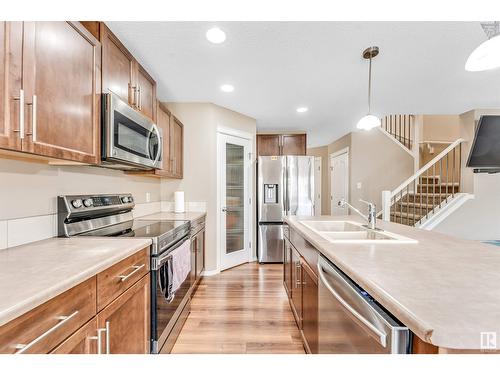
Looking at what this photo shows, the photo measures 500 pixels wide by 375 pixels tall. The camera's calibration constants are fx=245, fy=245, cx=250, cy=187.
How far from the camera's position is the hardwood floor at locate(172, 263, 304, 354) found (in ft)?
6.09

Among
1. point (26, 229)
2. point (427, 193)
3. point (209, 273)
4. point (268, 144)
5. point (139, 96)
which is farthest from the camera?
point (268, 144)

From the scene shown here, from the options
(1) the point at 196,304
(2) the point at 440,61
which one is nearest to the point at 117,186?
(1) the point at 196,304

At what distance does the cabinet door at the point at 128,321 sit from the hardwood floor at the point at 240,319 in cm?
58

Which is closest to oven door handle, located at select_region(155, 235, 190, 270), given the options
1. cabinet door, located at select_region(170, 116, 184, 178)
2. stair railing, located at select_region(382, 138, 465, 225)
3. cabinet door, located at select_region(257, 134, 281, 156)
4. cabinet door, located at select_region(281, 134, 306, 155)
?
cabinet door, located at select_region(170, 116, 184, 178)

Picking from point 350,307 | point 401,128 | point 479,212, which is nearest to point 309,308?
point 350,307

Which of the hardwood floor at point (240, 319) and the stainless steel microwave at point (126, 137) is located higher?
the stainless steel microwave at point (126, 137)

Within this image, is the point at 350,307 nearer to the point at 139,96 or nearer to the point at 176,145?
the point at 139,96

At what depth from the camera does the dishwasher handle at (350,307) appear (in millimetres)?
688

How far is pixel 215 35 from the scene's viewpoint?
1899 mm

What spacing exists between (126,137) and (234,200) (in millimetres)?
2304

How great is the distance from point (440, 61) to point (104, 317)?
10.8 feet

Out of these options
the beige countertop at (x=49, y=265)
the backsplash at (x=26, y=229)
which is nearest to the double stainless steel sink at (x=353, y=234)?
the beige countertop at (x=49, y=265)

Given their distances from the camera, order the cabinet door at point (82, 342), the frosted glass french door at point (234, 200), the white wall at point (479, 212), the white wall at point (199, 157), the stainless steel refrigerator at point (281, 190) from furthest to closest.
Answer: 1. the stainless steel refrigerator at point (281, 190)
2. the white wall at point (479, 212)
3. the frosted glass french door at point (234, 200)
4. the white wall at point (199, 157)
5. the cabinet door at point (82, 342)

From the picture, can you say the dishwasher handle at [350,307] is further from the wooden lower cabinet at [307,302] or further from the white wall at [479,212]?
the white wall at [479,212]
